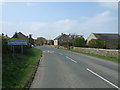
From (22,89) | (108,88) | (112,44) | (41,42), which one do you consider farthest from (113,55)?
(41,42)

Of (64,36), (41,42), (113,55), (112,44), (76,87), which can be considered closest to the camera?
(76,87)

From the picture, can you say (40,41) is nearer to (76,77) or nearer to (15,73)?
(15,73)

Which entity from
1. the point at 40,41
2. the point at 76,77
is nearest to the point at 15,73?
the point at 76,77

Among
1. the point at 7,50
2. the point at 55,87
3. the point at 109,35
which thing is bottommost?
the point at 55,87

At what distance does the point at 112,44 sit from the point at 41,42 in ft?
284

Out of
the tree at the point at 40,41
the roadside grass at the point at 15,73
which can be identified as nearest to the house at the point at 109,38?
the roadside grass at the point at 15,73

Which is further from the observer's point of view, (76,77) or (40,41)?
(40,41)

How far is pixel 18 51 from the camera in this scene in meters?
26.1

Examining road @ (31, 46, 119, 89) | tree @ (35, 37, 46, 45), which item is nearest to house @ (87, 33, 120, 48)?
road @ (31, 46, 119, 89)

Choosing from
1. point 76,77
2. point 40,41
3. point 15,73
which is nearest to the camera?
point 76,77

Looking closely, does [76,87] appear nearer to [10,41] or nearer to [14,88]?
[14,88]

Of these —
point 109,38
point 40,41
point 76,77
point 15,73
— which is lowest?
point 76,77

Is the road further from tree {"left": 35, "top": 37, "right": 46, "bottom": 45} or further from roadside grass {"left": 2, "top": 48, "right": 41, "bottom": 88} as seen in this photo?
tree {"left": 35, "top": 37, "right": 46, "bottom": 45}

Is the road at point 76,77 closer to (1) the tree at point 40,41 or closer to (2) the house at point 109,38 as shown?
(2) the house at point 109,38
